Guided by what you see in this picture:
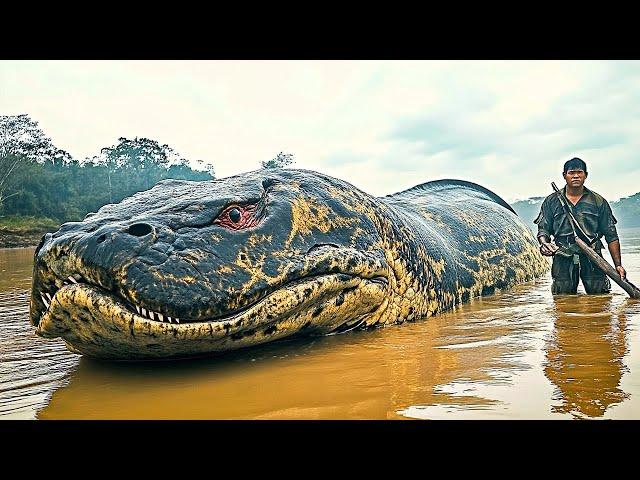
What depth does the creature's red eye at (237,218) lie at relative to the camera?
144 inches

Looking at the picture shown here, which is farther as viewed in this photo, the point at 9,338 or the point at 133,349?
the point at 9,338

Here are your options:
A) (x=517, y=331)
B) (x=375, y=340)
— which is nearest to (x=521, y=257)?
(x=517, y=331)

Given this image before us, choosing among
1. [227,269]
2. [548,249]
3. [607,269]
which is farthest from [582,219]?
[227,269]

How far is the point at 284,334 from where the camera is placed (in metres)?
3.76

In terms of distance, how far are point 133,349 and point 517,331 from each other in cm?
271

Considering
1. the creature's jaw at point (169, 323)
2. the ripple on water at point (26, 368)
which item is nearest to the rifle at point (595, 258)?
the creature's jaw at point (169, 323)

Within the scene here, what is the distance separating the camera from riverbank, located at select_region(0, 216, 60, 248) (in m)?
34.4

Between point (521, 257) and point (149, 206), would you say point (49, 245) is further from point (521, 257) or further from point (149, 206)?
point (521, 257)

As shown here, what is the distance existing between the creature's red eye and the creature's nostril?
1.53 feet

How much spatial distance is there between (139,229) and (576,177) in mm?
5360

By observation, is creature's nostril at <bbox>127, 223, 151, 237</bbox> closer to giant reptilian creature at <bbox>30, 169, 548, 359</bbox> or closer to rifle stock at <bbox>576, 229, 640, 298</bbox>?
giant reptilian creature at <bbox>30, 169, 548, 359</bbox>

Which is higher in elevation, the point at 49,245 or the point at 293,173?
the point at 293,173

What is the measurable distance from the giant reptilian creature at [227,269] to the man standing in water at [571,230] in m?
2.24

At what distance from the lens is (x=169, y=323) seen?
3.07 m
